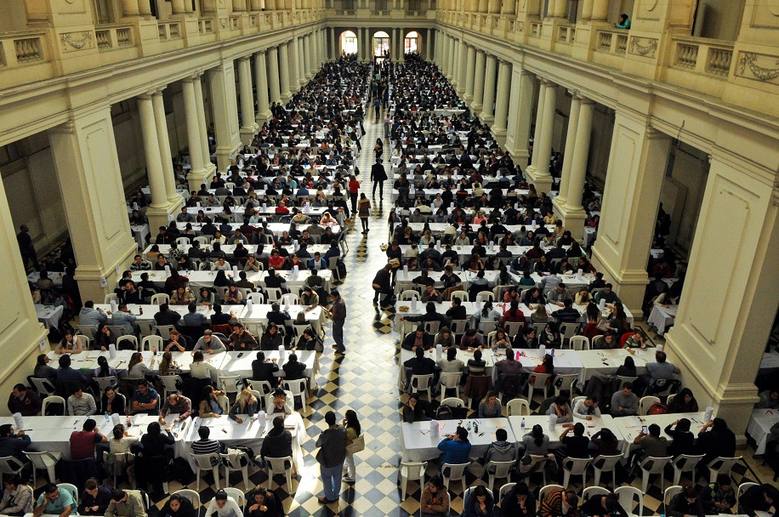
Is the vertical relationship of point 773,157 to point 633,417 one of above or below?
above

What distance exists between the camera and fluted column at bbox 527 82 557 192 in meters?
20.1

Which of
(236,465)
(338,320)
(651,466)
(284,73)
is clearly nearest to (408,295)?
(338,320)

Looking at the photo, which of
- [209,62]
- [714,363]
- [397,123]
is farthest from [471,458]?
[397,123]

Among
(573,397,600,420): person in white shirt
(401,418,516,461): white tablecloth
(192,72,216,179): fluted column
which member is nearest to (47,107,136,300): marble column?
(192,72,216,179): fluted column

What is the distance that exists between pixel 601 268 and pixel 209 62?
52.8 ft

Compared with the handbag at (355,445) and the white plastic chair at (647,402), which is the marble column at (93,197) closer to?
the handbag at (355,445)

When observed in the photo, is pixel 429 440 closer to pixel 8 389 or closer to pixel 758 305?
pixel 758 305

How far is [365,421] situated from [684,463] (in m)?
5.12

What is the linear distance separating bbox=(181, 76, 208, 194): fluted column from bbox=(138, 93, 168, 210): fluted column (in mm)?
3165

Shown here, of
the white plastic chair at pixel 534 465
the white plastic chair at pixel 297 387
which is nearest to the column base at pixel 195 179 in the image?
the white plastic chair at pixel 297 387

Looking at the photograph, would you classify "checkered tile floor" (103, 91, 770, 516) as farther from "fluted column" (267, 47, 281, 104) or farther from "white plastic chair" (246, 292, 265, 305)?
"fluted column" (267, 47, 281, 104)

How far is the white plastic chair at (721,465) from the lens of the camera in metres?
8.12

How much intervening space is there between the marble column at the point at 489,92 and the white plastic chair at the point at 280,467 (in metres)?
25.4

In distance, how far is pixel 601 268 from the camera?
14359mm
